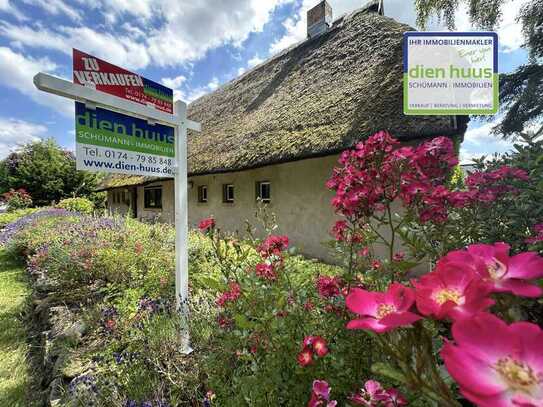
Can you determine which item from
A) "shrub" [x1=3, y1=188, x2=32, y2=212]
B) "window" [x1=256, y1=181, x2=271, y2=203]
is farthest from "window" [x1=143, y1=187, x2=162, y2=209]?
A: "shrub" [x1=3, y1=188, x2=32, y2=212]

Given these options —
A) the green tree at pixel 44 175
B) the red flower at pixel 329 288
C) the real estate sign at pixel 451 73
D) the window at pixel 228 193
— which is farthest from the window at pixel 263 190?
the green tree at pixel 44 175

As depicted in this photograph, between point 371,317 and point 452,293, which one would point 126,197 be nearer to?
point 371,317

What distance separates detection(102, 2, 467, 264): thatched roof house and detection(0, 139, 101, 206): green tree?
10.9 meters

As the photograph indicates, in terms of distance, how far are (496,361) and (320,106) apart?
692 cm

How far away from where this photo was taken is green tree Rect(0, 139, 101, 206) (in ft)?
62.3

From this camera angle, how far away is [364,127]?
5152 mm

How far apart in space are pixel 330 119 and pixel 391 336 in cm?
594

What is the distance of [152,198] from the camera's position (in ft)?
44.0

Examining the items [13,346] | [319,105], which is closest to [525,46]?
[319,105]

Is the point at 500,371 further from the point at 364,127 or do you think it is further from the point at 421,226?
the point at 364,127

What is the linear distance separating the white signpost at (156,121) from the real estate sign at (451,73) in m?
2.75

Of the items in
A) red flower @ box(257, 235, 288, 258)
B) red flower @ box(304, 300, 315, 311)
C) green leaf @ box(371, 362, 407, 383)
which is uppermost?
red flower @ box(257, 235, 288, 258)

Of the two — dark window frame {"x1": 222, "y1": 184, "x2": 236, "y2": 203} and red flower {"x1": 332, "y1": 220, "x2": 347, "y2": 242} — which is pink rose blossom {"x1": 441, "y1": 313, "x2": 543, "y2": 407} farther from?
dark window frame {"x1": 222, "y1": 184, "x2": 236, "y2": 203}

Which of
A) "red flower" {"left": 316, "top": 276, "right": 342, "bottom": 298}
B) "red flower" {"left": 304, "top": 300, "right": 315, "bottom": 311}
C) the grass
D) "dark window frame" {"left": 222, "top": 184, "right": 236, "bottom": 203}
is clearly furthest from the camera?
"dark window frame" {"left": 222, "top": 184, "right": 236, "bottom": 203}
